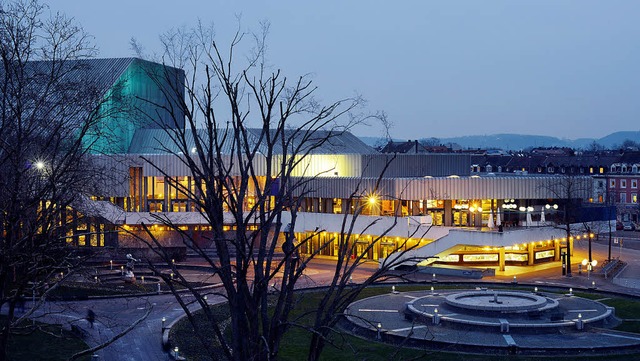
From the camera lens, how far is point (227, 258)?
983 cm

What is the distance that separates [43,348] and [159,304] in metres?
10.3

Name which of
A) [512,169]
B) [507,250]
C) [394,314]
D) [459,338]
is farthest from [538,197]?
[512,169]

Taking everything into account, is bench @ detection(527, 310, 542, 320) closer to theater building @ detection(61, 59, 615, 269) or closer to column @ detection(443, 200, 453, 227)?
theater building @ detection(61, 59, 615, 269)

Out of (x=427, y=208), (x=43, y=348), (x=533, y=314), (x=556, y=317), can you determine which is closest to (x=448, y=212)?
(x=427, y=208)

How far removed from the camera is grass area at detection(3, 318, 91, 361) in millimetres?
30822

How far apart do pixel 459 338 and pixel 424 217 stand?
2500 centimetres

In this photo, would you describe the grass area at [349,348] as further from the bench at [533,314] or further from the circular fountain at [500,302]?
the circular fountain at [500,302]

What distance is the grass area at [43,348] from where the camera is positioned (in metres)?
30.8

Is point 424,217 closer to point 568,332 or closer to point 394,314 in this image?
point 394,314

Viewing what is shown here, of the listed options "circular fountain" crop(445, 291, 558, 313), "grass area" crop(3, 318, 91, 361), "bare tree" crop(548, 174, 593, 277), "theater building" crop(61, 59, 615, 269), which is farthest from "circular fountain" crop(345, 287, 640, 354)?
"bare tree" crop(548, 174, 593, 277)

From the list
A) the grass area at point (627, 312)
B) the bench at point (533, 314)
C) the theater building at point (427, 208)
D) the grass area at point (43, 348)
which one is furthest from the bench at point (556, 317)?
the grass area at point (43, 348)

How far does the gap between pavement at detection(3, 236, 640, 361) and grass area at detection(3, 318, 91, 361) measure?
801mm

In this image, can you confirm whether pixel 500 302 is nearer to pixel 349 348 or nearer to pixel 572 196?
pixel 349 348

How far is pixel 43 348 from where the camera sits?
3234 cm
